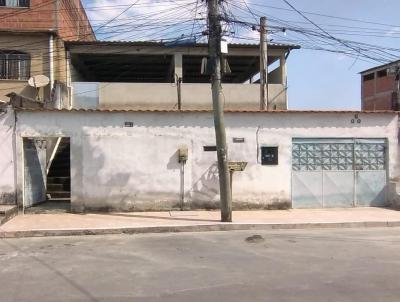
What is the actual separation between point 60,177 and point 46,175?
3.45ft

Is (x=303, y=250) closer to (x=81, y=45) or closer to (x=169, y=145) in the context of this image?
(x=169, y=145)

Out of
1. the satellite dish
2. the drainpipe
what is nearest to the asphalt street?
the satellite dish

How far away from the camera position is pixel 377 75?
172 feet

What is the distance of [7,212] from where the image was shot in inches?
573

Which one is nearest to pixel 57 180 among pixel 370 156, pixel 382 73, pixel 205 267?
pixel 370 156

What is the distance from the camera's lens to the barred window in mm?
25375

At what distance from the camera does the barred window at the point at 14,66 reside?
25.4 meters

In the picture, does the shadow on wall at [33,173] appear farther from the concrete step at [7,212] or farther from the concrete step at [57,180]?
the concrete step at [57,180]

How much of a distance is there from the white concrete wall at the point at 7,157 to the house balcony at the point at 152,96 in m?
10.5

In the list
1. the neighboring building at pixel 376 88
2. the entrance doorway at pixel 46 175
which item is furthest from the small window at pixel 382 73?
the entrance doorway at pixel 46 175

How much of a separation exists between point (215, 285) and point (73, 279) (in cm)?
207

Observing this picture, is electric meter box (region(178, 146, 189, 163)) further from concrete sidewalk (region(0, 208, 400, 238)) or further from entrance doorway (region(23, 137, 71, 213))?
entrance doorway (region(23, 137, 71, 213))

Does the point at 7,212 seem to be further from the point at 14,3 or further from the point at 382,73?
the point at 382,73

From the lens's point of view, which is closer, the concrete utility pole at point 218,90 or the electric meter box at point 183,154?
the concrete utility pole at point 218,90
